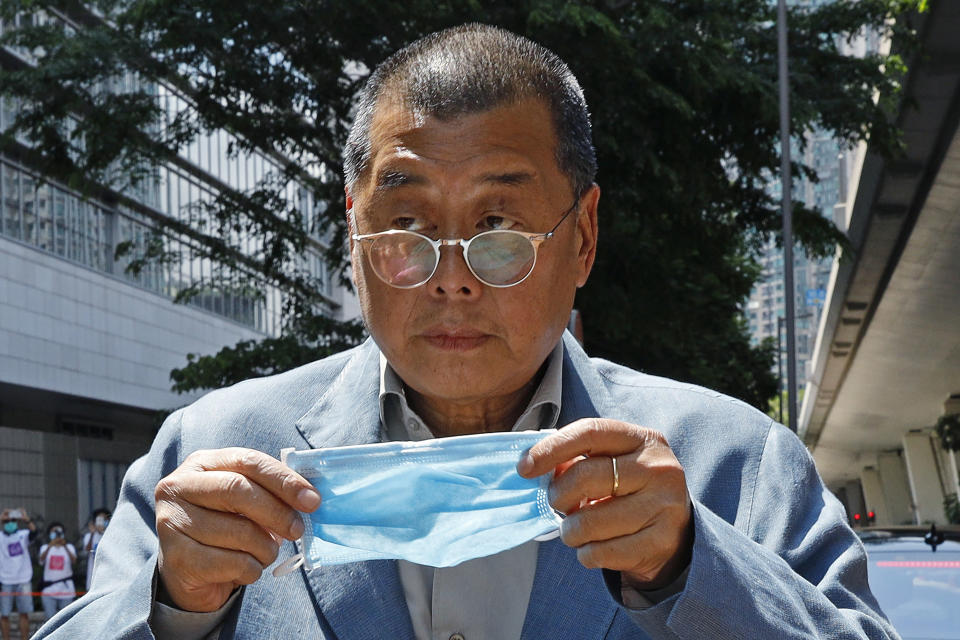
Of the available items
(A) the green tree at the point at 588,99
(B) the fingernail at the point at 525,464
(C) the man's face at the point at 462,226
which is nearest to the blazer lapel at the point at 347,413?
(C) the man's face at the point at 462,226

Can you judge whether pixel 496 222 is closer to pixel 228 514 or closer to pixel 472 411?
pixel 472 411

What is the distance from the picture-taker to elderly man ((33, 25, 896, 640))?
6.13 feet

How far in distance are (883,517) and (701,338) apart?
169 feet

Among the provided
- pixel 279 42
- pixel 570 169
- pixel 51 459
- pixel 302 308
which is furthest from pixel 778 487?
pixel 51 459

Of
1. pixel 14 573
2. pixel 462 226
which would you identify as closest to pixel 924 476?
pixel 14 573

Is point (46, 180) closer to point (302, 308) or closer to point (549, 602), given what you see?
point (302, 308)

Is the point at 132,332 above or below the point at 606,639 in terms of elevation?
above

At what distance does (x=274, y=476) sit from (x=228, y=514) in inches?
3.7

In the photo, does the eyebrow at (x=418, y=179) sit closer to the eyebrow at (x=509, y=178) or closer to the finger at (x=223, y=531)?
the eyebrow at (x=509, y=178)

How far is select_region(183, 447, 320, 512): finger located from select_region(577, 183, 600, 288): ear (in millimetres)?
857

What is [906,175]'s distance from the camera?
1720 centimetres

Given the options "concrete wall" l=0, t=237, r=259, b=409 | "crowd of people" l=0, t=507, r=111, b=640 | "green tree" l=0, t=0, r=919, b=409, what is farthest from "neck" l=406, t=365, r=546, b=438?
"concrete wall" l=0, t=237, r=259, b=409

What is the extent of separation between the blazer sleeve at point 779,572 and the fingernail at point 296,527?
502mm

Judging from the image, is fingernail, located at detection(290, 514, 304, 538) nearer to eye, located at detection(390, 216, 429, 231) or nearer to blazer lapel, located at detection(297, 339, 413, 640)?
blazer lapel, located at detection(297, 339, 413, 640)
